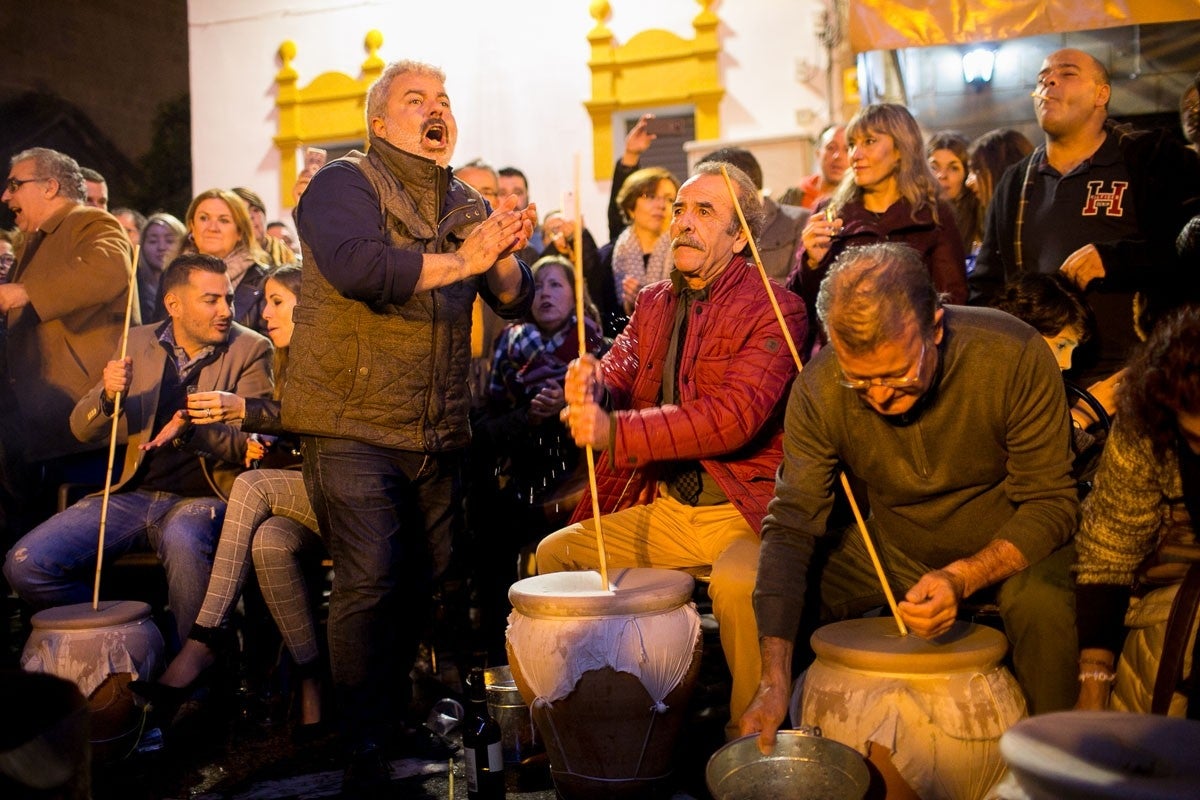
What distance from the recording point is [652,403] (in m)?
3.95

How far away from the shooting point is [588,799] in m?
3.14

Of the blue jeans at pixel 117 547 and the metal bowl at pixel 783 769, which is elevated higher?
the blue jeans at pixel 117 547

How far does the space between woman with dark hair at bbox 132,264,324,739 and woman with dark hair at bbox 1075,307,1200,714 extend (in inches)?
98.2

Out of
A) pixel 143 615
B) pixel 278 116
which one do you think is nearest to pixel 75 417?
pixel 143 615

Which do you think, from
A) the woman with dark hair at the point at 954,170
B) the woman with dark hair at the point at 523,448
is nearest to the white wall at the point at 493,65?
the woman with dark hair at the point at 954,170

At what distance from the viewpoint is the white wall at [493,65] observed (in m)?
14.5

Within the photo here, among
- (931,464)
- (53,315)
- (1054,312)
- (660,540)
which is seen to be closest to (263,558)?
(660,540)

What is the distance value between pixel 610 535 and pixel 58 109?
16420 mm

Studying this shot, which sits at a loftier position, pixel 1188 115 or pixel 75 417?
pixel 1188 115

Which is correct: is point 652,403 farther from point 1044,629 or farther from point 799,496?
point 1044,629

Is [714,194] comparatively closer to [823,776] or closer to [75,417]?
[823,776]

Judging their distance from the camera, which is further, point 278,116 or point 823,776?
point 278,116

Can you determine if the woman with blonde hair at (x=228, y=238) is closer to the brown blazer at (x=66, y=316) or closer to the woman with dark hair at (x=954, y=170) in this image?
the brown blazer at (x=66, y=316)

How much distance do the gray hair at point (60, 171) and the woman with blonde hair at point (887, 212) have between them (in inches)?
126
